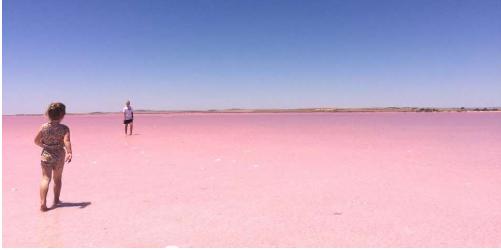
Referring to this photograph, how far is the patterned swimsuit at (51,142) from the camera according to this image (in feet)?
15.9

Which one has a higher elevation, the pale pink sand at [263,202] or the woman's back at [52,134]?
the woman's back at [52,134]

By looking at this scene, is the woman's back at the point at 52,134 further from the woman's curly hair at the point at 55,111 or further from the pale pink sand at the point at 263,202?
the pale pink sand at the point at 263,202

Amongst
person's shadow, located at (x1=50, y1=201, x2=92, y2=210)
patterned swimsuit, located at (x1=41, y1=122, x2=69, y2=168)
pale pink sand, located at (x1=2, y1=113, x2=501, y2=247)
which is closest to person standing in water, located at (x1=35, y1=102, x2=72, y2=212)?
patterned swimsuit, located at (x1=41, y1=122, x2=69, y2=168)

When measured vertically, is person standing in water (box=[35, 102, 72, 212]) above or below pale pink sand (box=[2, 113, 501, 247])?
above

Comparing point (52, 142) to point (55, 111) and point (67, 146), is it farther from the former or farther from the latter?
point (55, 111)

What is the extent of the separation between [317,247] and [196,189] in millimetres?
2590

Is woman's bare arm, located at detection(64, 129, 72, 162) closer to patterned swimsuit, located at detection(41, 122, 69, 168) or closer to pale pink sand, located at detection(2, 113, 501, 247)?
patterned swimsuit, located at detection(41, 122, 69, 168)

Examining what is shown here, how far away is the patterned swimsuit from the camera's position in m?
4.86

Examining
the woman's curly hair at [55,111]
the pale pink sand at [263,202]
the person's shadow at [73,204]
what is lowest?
the person's shadow at [73,204]

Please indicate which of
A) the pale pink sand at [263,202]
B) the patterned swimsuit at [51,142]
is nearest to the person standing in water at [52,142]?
the patterned swimsuit at [51,142]

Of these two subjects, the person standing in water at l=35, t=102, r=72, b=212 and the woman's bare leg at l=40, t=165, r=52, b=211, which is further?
the person standing in water at l=35, t=102, r=72, b=212

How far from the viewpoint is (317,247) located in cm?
362

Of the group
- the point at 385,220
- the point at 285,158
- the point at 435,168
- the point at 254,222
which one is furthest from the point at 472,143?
the point at 254,222

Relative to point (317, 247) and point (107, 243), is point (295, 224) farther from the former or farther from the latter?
point (107, 243)
